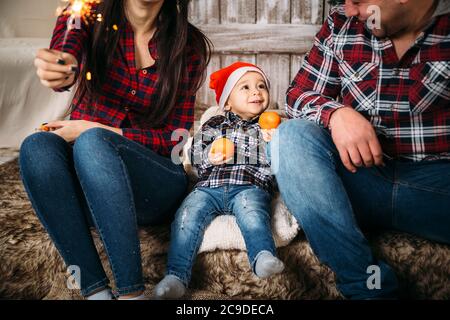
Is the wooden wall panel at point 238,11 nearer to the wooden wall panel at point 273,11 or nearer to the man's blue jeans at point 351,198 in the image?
the wooden wall panel at point 273,11

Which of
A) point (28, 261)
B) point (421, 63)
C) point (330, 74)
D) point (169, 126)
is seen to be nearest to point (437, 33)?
point (421, 63)

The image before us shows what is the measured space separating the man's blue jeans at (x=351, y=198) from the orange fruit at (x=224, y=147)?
0.83 ft

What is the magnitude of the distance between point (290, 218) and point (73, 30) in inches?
29.6

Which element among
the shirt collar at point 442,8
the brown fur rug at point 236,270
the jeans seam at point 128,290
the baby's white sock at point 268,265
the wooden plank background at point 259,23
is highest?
the wooden plank background at point 259,23

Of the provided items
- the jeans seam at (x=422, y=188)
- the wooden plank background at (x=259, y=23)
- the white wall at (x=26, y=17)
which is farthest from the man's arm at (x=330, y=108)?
the white wall at (x=26, y=17)

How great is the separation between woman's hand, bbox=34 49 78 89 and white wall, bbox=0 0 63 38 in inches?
86.4

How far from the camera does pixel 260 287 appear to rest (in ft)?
3.75

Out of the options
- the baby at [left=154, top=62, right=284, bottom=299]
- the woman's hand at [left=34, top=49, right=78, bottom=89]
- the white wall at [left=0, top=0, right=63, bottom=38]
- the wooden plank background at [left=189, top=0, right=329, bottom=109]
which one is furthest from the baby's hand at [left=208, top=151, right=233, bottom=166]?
the white wall at [left=0, top=0, right=63, bottom=38]

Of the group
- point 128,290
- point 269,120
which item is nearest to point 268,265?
point 128,290

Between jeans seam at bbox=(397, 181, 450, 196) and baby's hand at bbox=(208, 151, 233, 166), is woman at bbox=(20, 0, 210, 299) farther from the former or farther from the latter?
jeans seam at bbox=(397, 181, 450, 196)

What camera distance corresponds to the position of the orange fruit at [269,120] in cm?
Result: 135

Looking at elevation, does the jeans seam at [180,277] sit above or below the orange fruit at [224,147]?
below

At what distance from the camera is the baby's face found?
142 centimetres
